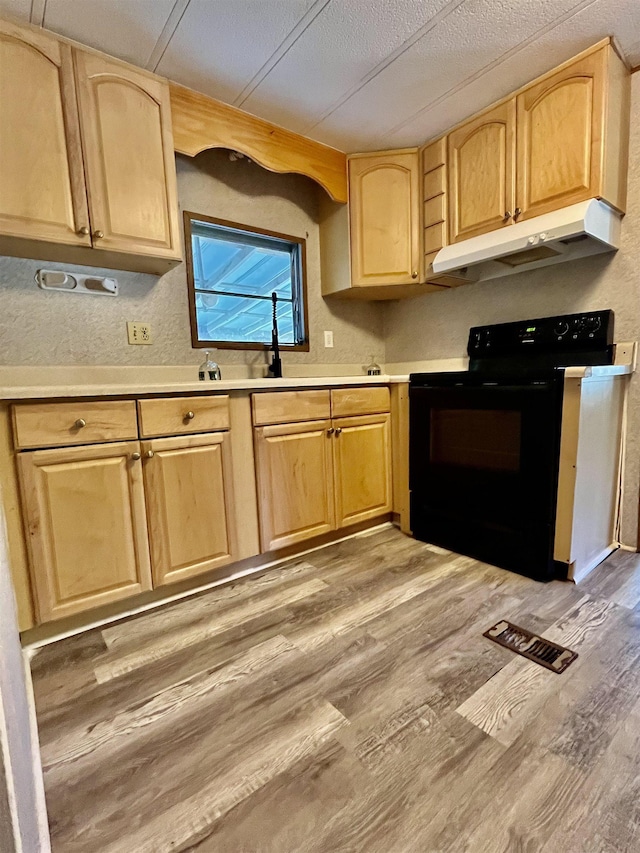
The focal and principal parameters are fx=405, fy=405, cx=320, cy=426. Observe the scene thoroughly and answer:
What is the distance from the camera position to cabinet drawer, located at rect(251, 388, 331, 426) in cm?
182

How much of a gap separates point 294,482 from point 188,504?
1.70 feet

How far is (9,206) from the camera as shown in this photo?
4.57 feet

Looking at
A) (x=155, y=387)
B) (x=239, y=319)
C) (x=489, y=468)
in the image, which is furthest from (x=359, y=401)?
(x=155, y=387)

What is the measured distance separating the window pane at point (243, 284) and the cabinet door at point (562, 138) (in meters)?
1.26

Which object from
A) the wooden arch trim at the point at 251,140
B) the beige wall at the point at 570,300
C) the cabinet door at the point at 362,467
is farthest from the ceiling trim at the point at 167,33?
the beige wall at the point at 570,300

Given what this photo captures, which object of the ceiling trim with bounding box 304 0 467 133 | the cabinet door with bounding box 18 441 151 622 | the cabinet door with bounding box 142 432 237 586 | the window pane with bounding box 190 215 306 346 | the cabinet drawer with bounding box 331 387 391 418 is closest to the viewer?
the cabinet door with bounding box 18 441 151 622

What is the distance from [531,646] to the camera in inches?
50.3

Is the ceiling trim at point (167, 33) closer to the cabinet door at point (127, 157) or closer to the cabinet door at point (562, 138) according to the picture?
the cabinet door at point (127, 157)

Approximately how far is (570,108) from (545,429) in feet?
4.45

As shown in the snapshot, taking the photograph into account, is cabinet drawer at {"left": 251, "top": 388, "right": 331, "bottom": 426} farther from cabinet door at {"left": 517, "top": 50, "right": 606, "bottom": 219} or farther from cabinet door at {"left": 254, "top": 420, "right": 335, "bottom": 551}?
cabinet door at {"left": 517, "top": 50, "right": 606, "bottom": 219}

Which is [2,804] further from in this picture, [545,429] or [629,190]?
[629,190]

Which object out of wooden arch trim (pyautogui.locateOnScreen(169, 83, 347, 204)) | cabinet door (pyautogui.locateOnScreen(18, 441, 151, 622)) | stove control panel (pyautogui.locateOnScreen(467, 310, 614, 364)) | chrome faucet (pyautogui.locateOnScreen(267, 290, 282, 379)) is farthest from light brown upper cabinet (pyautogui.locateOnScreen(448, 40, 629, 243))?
cabinet door (pyautogui.locateOnScreen(18, 441, 151, 622))

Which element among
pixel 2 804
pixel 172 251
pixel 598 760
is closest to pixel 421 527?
pixel 598 760

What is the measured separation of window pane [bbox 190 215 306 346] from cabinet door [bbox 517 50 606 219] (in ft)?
4.13
